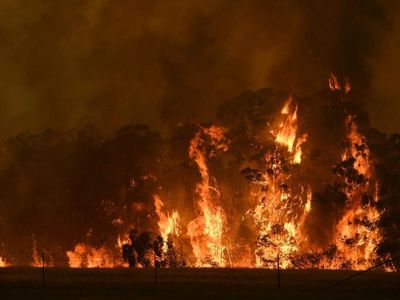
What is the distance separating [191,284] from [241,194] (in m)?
18.9

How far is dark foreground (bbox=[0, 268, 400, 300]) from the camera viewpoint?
22.6 meters

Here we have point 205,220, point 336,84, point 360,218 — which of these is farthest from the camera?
point 336,84

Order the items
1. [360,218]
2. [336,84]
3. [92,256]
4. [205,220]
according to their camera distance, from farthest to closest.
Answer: [336,84]
[92,256]
[205,220]
[360,218]

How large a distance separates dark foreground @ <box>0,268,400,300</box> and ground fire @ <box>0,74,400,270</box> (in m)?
10.5

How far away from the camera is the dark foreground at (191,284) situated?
74.1 feet

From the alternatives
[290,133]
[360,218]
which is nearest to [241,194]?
[290,133]

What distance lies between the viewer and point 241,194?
45125mm

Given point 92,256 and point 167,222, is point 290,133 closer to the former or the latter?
point 167,222

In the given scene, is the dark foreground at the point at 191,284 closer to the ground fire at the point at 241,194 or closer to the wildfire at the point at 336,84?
the ground fire at the point at 241,194

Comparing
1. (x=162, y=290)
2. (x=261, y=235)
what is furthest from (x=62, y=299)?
(x=261, y=235)

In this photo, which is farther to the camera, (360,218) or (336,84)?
(336,84)

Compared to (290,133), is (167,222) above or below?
below

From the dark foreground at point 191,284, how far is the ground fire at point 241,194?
10490mm

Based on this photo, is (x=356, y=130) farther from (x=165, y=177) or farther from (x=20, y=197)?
(x=20, y=197)
